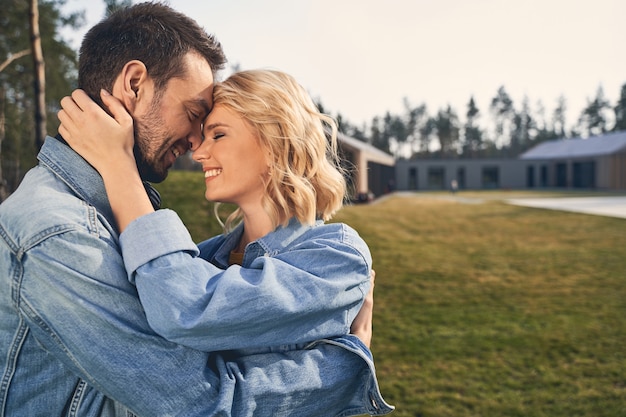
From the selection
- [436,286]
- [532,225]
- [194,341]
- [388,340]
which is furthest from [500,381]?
[532,225]

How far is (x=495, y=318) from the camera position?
7660 millimetres

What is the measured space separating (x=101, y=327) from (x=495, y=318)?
740 centimetres

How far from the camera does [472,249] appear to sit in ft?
43.3

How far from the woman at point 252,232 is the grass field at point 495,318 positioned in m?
3.79

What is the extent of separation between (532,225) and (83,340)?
60.6 feet

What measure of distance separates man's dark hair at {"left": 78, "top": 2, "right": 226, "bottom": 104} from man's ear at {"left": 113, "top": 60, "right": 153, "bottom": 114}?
0.07ft

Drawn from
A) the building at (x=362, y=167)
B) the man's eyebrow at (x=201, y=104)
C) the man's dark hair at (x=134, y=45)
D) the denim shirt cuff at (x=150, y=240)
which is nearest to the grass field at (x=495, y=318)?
the man's eyebrow at (x=201, y=104)

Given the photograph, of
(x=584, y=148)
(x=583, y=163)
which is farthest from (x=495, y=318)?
(x=584, y=148)

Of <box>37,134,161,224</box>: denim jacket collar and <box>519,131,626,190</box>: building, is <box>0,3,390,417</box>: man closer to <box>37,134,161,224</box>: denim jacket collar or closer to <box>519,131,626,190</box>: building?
<box>37,134,161,224</box>: denim jacket collar

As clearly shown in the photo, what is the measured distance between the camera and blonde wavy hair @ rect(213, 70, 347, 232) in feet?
→ 6.29

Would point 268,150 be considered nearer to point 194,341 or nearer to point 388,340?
point 194,341

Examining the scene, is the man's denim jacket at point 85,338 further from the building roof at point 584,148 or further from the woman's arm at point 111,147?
the building roof at point 584,148

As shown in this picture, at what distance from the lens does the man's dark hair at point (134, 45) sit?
1.60m

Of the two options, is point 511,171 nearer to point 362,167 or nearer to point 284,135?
point 362,167
